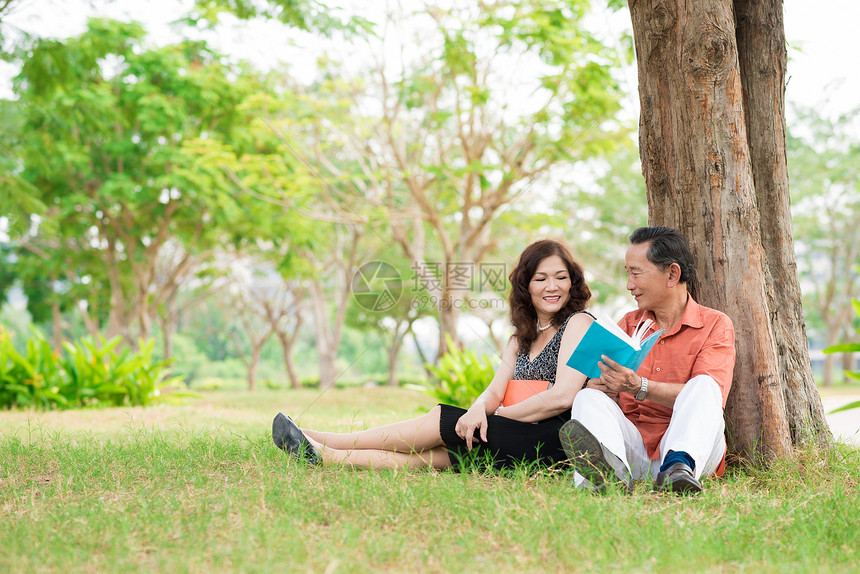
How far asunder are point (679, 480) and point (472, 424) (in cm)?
98

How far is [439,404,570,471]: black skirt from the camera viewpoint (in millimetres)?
3312

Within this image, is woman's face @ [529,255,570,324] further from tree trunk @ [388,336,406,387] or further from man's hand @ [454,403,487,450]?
A: tree trunk @ [388,336,406,387]

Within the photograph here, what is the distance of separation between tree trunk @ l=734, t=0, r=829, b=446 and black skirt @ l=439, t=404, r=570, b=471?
155cm

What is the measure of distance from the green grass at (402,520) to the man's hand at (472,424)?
0.20 meters

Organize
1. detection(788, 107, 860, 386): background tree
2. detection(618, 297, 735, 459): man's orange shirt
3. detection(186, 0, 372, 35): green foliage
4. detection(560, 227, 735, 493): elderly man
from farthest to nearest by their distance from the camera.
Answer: detection(788, 107, 860, 386): background tree, detection(186, 0, 372, 35): green foliage, detection(618, 297, 735, 459): man's orange shirt, detection(560, 227, 735, 493): elderly man

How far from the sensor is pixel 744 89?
13.3 feet

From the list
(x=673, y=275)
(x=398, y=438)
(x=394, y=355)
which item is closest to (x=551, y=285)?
(x=673, y=275)

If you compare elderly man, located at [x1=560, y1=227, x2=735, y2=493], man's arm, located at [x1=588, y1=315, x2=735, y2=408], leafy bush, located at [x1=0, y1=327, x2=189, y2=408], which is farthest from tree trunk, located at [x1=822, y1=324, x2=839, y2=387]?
man's arm, located at [x1=588, y1=315, x2=735, y2=408]

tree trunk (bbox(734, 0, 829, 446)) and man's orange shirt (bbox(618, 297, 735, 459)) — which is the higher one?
tree trunk (bbox(734, 0, 829, 446))

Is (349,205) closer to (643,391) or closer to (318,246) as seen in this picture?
(318,246)

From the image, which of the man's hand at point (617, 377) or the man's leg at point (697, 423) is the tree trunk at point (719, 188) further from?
the man's hand at point (617, 377)

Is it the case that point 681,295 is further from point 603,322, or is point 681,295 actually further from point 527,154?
point 527,154

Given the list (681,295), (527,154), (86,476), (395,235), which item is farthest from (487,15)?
(86,476)

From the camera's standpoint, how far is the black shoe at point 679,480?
2.76 meters
